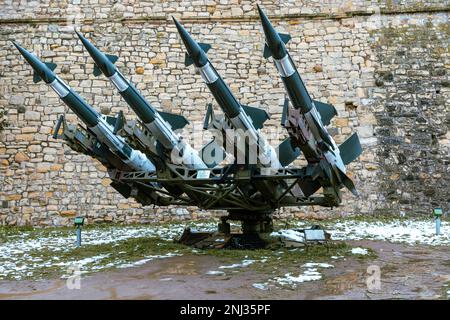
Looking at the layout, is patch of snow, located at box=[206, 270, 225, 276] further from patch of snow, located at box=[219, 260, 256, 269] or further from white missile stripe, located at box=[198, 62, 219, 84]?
white missile stripe, located at box=[198, 62, 219, 84]

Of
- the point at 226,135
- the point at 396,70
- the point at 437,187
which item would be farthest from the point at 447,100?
the point at 226,135

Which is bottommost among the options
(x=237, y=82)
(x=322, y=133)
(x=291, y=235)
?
(x=291, y=235)

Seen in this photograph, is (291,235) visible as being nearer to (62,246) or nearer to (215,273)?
(215,273)

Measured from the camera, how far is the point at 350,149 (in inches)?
303

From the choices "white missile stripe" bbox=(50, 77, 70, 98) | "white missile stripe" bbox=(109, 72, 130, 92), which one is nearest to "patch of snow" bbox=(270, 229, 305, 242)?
"white missile stripe" bbox=(109, 72, 130, 92)

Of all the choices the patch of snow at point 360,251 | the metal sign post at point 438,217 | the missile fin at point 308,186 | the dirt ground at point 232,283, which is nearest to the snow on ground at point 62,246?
the dirt ground at point 232,283

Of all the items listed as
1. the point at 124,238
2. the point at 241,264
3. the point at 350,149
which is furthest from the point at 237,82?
the point at 241,264

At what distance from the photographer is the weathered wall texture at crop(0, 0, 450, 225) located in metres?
12.1

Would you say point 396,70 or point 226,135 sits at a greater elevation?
point 396,70

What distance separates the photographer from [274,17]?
41.9 feet

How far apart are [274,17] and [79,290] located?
31.5 ft

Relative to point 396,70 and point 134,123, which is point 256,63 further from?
point 134,123

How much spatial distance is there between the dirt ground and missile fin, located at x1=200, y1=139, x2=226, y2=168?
176 cm

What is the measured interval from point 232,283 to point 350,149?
339cm
